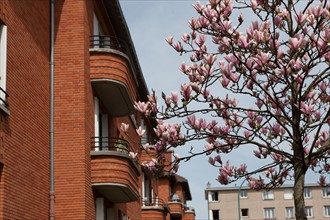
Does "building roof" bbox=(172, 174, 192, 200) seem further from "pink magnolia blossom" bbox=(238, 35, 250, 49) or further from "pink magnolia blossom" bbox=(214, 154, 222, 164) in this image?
"pink magnolia blossom" bbox=(238, 35, 250, 49)

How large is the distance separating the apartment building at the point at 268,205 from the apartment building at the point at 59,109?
75.2 m

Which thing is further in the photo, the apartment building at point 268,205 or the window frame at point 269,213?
the window frame at point 269,213

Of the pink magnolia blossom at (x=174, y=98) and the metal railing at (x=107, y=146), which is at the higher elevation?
the metal railing at (x=107, y=146)

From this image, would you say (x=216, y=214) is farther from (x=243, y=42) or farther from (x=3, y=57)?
(x=243, y=42)

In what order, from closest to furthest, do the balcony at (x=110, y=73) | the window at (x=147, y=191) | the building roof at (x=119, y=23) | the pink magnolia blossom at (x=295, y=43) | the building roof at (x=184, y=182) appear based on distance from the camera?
the pink magnolia blossom at (x=295, y=43) < the balcony at (x=110, y=73) < the building roof at (x=119, y=23) < the window at (x=147, y=191) < the building roof at (x=184, y=182)

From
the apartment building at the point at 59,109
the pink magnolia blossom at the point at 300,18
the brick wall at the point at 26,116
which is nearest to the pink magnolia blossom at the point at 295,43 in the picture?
the pink magnolia blossom at the point at 300,18

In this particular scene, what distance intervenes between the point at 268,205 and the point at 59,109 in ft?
265

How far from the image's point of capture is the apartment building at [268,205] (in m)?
93.9

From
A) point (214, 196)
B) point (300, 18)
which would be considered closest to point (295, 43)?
point (300, 18)

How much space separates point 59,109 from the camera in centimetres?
1722

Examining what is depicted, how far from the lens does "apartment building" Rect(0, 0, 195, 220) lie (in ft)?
44.2

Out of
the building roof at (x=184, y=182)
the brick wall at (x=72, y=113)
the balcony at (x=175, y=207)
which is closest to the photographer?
the brick wall at (x=72, y=113)

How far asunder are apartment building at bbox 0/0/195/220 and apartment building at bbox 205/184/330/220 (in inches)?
2959

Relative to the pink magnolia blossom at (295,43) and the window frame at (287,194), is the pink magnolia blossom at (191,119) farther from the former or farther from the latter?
the window frame at (287,194)
